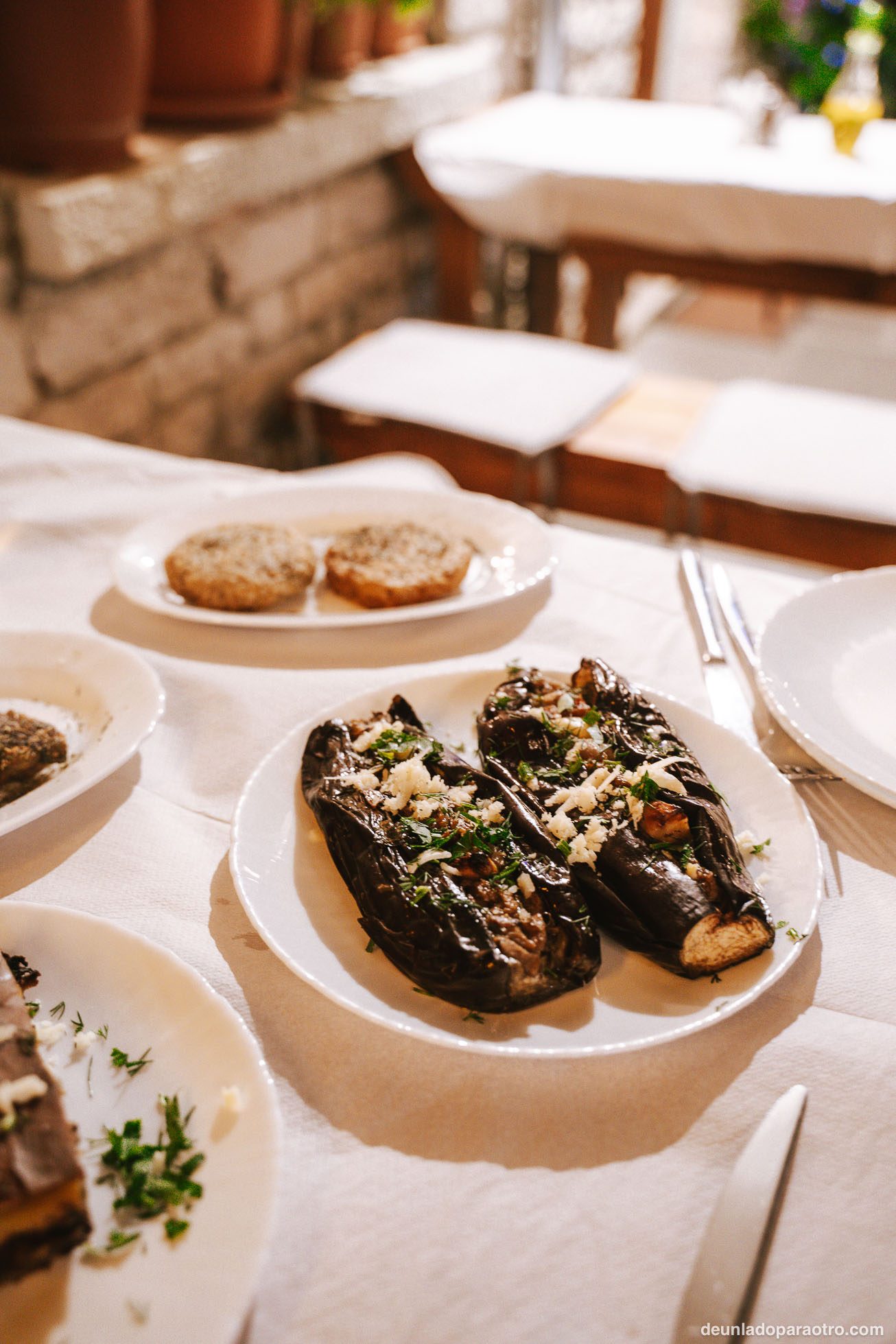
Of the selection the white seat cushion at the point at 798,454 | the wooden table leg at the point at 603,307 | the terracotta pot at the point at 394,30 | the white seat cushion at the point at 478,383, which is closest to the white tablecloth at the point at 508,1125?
the white seat cushion at the point at 798,454

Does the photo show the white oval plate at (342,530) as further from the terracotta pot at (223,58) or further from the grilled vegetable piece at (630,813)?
the terracotta pot at (223,58)

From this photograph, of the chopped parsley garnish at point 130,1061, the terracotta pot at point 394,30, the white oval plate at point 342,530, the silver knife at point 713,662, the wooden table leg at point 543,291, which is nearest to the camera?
the chopped parsley garnish at point 130,1061

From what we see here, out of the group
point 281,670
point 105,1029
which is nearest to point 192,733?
point 281,670

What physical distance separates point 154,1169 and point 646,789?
45cm

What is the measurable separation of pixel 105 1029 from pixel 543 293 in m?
3.47

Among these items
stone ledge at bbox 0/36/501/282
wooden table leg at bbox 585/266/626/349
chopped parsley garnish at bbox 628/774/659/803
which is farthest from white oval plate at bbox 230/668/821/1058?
wooden table leg at bbox 585/266/626/349

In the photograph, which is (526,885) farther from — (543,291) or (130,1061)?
(543,291)

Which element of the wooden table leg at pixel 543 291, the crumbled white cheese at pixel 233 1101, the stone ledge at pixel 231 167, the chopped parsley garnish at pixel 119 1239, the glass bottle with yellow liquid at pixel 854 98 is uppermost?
the glass bottle with yellow liquid at pixel 854 98

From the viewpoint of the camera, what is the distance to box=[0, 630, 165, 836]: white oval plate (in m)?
0.92

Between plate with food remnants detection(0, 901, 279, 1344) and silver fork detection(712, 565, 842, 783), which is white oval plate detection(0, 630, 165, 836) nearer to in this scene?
plate with food remnants detection(0, 901, 279, 1344)

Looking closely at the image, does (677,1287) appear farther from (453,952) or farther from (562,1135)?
(453,952)

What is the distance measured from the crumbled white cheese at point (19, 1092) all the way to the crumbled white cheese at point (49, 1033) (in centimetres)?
10

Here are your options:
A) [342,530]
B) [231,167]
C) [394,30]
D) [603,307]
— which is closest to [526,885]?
[342,530]

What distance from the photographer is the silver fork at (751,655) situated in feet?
3.18
